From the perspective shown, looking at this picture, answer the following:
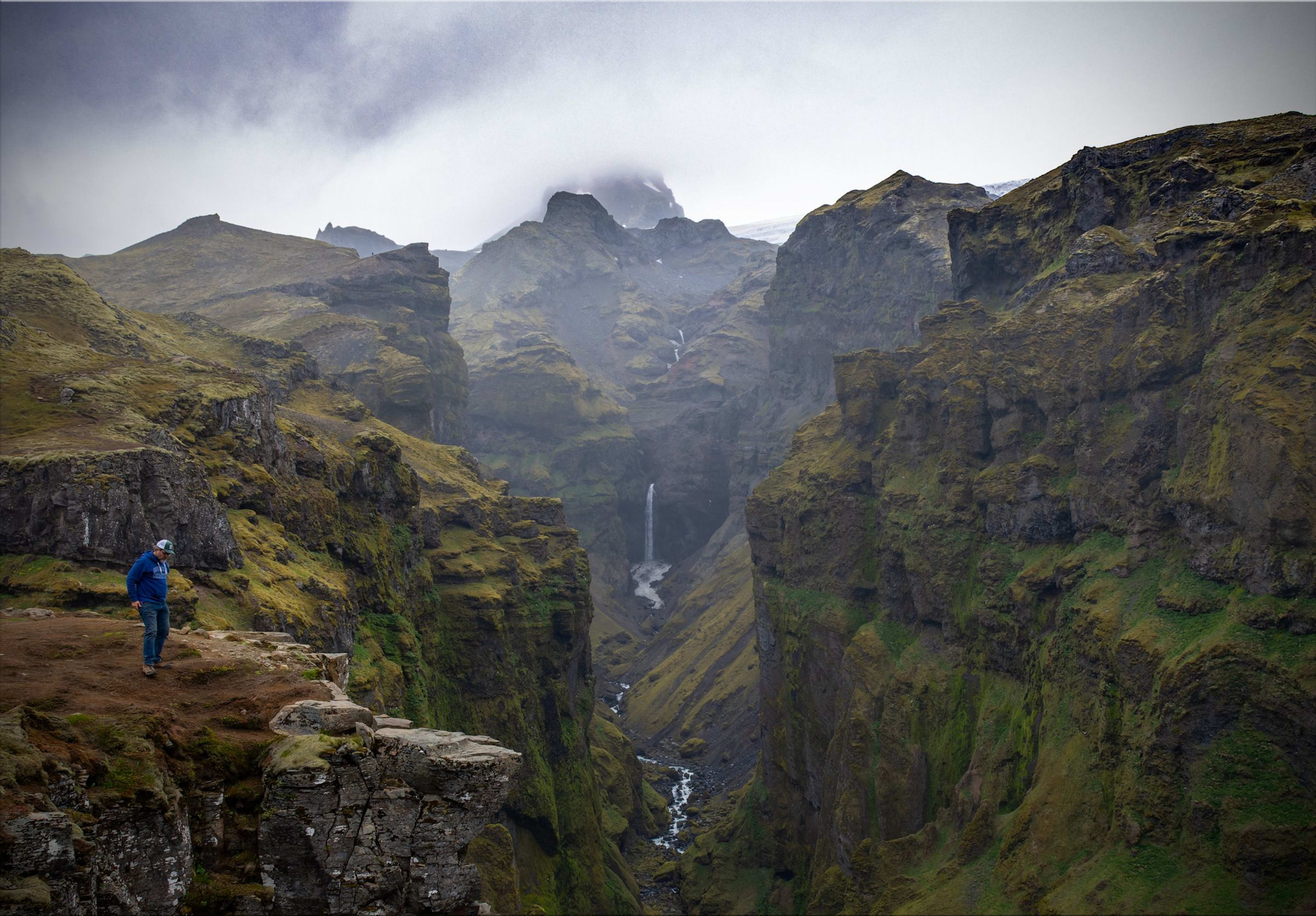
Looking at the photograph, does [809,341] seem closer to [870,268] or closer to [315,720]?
[870,268]

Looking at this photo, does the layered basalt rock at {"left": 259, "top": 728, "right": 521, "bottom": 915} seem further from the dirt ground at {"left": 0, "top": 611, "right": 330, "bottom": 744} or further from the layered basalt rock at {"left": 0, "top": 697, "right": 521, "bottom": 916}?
the dirt ground at {"left": 0, "top": 611, "right": 330, "bottom": 744}

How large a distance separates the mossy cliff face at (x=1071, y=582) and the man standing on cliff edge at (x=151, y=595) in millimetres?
45978

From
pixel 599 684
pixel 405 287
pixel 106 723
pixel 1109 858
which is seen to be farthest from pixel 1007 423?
pixel 405 287

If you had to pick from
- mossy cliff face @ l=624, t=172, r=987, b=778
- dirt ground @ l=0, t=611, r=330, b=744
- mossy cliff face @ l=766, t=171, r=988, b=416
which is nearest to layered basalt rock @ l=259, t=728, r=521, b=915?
dirt ground @ l=0, t=611, r=330, b=744

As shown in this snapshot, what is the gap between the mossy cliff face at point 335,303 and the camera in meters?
131

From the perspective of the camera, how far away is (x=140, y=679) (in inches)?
778

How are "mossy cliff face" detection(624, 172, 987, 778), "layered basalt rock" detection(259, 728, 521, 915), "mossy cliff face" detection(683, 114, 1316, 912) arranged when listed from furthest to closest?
"mossy cliff face" detection(624, 172, 987, 778) → "mossy cliff face" detection(683, 114, 1316, 912) → "layered basalt rock" detection(259, 728, 521, 915)

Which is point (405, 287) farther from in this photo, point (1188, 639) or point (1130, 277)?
point (1188, 639)

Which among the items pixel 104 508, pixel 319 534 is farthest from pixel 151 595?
pixel 319 534

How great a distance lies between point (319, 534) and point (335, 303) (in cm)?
12439

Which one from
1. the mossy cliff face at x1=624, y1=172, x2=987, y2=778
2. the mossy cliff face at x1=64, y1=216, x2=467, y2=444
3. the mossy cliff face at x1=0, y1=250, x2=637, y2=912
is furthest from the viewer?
the mossy cliff face at x1=64, y1=216, x2=467, y2=444

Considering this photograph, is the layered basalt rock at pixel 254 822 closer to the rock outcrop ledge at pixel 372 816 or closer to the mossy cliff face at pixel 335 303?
the rock outcrop ledge at pixel 372 816

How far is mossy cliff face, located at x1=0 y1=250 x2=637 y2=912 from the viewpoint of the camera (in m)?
31.4

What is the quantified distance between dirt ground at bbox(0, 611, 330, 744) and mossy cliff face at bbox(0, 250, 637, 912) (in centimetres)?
624
